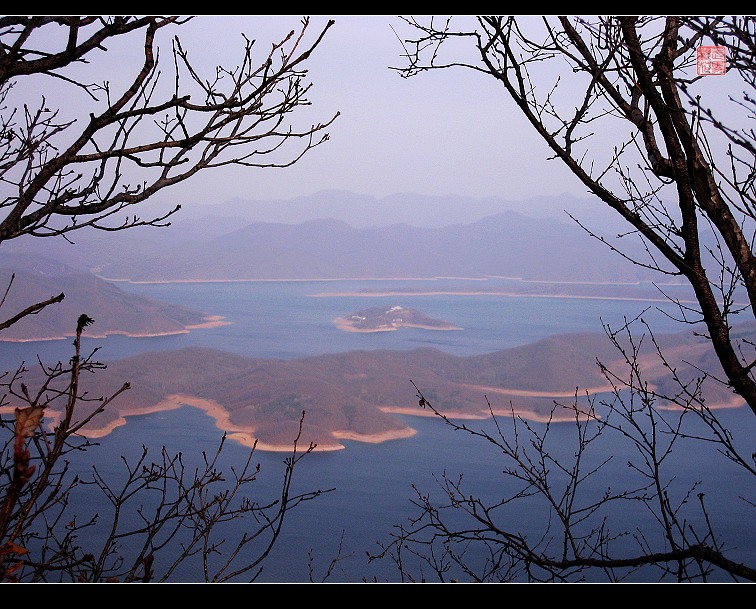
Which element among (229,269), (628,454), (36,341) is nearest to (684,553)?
(628,454)

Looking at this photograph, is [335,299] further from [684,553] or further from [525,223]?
[684,553]

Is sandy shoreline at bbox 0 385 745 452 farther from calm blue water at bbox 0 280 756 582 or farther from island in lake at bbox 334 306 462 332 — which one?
island in lake at bbox 334 306 462 332

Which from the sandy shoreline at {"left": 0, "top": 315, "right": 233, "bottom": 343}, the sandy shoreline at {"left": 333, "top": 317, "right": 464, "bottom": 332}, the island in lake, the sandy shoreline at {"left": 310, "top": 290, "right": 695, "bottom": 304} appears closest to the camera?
the sandy shoreline at {"left": 0, "top": 315, "right": 233, "bottom": 343}

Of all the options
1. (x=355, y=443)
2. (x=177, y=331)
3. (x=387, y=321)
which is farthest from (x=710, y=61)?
(x=177, y=331)

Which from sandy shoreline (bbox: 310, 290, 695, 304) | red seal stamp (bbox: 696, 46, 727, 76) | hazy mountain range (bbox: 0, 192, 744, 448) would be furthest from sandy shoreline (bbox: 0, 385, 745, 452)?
red seal stamp (bbox: 696, 46, 727, 76)

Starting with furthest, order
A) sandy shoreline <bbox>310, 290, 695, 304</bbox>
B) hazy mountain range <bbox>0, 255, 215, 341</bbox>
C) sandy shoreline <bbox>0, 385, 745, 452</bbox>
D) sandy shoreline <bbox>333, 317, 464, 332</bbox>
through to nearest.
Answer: sandy shoreline <bbox>310, 290, 695, 304</bbox>
sandy shoreline <bbox>333, 317, 464, 332</bbox>
hazy mountain range <bbox>0, 255, 215, 341</bbox>
sandy shoreline <bbox>0, 385, 745, 452</bbox>

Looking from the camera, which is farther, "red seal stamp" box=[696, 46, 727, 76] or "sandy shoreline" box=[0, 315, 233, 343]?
"sandy shoreline" box=[0, 315, 233, 343]
